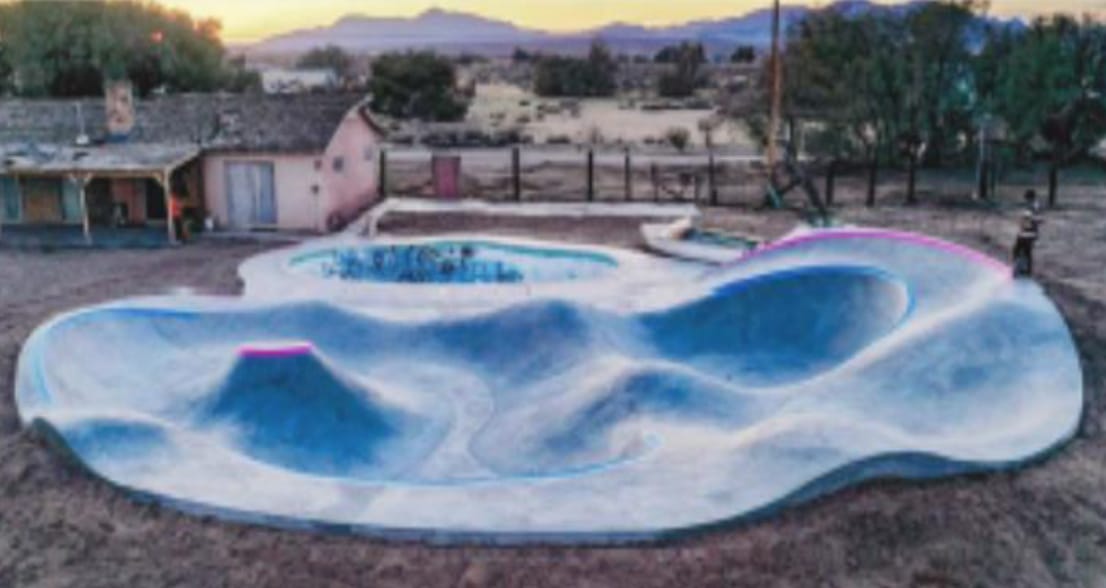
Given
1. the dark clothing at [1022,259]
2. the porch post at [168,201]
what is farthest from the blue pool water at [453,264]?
the dark clothing at [1022,259]

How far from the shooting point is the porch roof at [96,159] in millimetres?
26391

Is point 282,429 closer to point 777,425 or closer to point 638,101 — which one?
point 777,425

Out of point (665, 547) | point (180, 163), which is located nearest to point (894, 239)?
point (665, 547)

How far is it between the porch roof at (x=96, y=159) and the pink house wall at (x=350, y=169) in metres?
3.50

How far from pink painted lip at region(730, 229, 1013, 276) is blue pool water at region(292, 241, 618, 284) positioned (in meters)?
4.37

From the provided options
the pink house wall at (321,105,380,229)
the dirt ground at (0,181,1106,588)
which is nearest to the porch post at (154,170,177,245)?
the pink house wall at (321,105,380,229)

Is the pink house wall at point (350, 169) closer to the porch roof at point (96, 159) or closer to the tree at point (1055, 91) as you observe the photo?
the porch roof at point (96, 159)

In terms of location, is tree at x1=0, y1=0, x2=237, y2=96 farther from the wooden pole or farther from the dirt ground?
the dirt ground

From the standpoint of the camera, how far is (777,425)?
1335 centimetres

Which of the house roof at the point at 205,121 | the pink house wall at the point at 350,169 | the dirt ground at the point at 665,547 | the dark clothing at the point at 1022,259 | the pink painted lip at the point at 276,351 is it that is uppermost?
the house roof at the point at 205,121

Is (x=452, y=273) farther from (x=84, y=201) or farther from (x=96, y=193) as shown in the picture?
(x=96, y=193)

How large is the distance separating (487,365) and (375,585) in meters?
8.12

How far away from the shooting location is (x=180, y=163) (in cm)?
2664

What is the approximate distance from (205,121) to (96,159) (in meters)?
3.11
